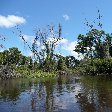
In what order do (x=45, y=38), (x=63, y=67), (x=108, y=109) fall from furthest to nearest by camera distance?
(x=63, y=67) → (x=45, y=38) → (x=108, y=109)

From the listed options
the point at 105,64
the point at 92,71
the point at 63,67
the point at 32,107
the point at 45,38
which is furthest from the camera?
the point at 63,67

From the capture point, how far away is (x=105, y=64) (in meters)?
68.6

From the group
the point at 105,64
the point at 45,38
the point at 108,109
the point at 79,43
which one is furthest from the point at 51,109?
the point at 79,43

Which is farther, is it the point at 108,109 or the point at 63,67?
the point at 63,67

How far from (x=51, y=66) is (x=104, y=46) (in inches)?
663

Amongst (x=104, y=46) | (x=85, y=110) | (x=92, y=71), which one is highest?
(x=104, y=46)

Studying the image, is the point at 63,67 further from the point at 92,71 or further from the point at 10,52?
the point at 92,71

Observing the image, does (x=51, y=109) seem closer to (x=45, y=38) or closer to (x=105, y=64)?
(x=105, y=64)

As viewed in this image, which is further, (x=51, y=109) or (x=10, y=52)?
(x=10, y=52)

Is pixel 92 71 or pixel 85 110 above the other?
pixel 92 71

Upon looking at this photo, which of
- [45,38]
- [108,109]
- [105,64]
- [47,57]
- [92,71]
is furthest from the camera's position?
[47,57]

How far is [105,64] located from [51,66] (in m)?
23.0

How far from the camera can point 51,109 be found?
17531 millimetres

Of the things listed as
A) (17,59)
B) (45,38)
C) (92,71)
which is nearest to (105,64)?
(92,71)
